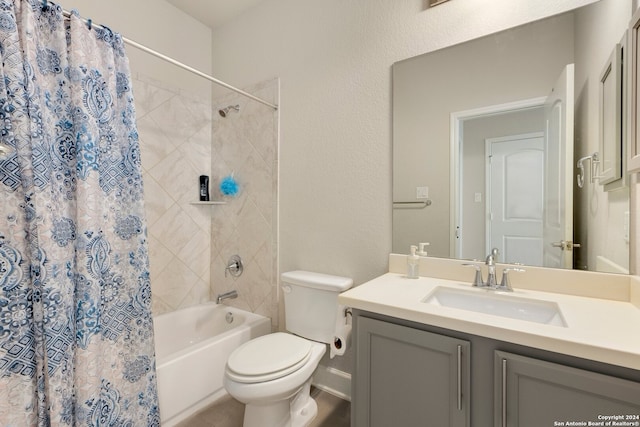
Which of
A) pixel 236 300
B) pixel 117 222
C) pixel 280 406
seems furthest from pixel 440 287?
pixel 236 300

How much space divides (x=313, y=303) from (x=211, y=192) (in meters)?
1.32

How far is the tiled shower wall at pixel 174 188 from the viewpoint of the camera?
6.75ft

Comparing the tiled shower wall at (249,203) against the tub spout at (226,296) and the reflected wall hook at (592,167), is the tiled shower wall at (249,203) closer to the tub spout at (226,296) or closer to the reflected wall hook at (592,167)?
the tub spout at (226,296)

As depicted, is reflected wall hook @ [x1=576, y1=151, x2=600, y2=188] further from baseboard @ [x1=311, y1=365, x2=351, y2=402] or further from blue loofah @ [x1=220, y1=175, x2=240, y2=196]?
blue loofah @ [x1=220, y1=175, x2=240, y2=196]

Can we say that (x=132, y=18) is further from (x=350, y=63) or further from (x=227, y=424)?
(x=227, y=424)

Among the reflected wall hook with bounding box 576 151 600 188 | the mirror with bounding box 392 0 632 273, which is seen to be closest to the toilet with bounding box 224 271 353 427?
the mirror with bounding box 392 0 632 273

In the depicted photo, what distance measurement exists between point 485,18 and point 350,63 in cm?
70

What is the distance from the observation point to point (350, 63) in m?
1.75

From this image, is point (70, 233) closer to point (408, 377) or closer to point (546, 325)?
point (408, 377)

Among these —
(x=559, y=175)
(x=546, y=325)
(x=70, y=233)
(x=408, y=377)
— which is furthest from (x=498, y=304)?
(x=70, y=233)

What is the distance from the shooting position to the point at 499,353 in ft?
2.88

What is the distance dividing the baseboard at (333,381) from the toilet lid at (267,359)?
0.46m

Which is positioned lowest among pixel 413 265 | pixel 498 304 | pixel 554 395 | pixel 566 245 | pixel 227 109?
pixel 554 395

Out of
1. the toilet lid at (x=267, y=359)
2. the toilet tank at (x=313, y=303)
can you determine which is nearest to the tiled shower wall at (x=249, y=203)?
the toilet tank at (x=313, y=303)
